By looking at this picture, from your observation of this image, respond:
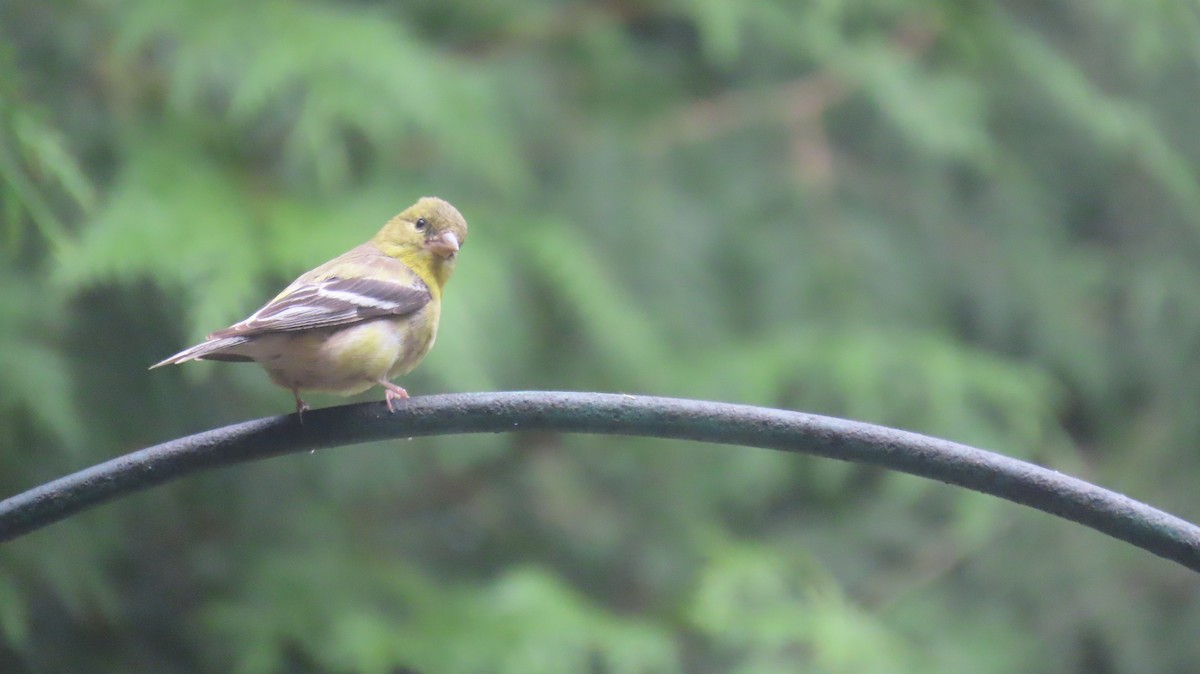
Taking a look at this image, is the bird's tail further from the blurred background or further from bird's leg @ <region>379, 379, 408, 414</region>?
the blurred background

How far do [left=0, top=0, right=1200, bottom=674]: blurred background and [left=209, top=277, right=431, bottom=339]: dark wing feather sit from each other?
2.11 ft

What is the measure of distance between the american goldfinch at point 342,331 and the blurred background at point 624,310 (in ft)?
2.15

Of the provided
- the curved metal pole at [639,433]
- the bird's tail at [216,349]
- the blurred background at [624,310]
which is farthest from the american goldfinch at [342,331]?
the blurred background at [624,310]

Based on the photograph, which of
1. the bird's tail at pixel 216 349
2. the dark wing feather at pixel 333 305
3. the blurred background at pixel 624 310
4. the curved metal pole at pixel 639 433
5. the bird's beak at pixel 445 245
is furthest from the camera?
the blurred background at pixel 624 310

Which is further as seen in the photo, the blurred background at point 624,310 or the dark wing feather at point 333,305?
the blurred background at point 624,310

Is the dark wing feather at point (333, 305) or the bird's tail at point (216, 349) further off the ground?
the dark wing feather at point (333, 305)

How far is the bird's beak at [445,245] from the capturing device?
8.10 ft

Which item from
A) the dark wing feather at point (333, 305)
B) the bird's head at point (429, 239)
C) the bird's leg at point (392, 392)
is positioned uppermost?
the bird's head at point (429, 239)

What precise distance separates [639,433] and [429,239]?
3.33 feet

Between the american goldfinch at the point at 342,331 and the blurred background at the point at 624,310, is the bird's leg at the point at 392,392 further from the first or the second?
the blurred background at the point at 624,310

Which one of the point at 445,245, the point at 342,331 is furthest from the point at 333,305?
the point at 445,245

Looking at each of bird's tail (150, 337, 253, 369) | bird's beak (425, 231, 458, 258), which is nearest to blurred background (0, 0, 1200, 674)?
bird's tail (150, 337, 253, 369)

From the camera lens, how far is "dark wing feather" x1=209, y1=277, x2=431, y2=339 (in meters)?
2.04

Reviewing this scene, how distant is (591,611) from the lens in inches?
145
